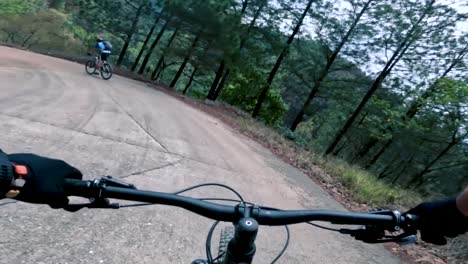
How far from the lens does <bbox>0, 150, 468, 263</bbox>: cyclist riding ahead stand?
109cm

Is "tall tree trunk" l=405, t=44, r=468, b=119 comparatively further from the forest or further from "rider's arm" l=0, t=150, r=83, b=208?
"rider's arm" l=0, t=150, r=83, b=208

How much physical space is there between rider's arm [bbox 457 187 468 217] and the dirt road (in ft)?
9.70

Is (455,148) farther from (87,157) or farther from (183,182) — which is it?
(87,157)

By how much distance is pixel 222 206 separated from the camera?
1265mm

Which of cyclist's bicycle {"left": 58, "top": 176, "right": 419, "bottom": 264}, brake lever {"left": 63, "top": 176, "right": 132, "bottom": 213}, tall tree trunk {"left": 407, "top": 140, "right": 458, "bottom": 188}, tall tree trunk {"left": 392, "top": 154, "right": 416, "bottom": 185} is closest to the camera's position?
cyclist's bicycle {"left": 58, "top": 176, "right": 419, "bottom": 264}

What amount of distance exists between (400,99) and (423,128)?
2.48 metres

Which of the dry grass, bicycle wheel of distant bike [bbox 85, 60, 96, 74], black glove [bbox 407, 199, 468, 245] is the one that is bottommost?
bicycle wheel of distant bike [bbox 85, 60, 96, 74]

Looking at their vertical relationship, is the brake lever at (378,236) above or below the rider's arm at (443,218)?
below

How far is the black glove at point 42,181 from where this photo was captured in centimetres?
109

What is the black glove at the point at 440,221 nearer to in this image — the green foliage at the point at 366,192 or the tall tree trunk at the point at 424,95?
the green foliage at the point at 366,192

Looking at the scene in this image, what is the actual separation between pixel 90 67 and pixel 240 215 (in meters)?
17.8

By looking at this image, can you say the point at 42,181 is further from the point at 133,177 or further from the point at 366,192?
the point at 366,192

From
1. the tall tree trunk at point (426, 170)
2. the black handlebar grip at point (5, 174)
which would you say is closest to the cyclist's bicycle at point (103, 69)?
the black handlebar grip at point (5, 174)

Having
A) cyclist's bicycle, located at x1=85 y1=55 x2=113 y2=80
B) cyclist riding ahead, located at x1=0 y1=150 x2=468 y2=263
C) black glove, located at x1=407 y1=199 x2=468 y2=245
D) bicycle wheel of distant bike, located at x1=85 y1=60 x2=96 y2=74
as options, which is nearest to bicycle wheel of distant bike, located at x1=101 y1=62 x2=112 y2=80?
cyclist's bicycle, located at x1=85 y1=55 x2=113 y2=80
